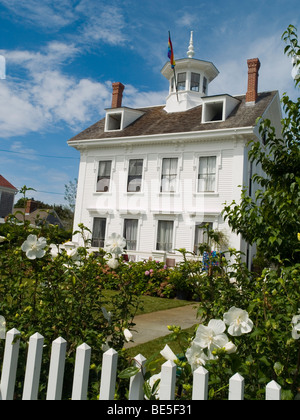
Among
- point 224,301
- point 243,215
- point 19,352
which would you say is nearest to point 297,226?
point 243,215

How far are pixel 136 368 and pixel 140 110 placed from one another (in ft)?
71.6

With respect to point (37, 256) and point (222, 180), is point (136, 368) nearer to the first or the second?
point (37, 256)

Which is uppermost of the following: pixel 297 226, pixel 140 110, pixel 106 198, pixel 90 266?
pixel 140 110

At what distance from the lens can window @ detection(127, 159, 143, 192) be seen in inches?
770

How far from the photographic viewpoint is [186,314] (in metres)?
9.27

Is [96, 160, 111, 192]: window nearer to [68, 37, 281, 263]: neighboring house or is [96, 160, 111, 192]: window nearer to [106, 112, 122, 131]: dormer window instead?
[68, 37, 281, 263]: neighboring house

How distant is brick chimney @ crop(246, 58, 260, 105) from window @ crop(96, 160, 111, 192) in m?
8.24

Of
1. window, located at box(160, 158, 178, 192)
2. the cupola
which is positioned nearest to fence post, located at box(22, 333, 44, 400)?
window, located at box(160, 158, 178, 192)

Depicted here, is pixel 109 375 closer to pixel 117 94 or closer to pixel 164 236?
pixel 164 236

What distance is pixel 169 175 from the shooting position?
61.7 ft

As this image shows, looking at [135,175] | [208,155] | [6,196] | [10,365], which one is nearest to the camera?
[10,365]

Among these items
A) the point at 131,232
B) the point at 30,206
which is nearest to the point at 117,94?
the point at 131,232

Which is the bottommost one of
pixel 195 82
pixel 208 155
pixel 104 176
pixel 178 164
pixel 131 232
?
pixel 131 232

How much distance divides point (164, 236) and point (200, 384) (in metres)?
16.9
